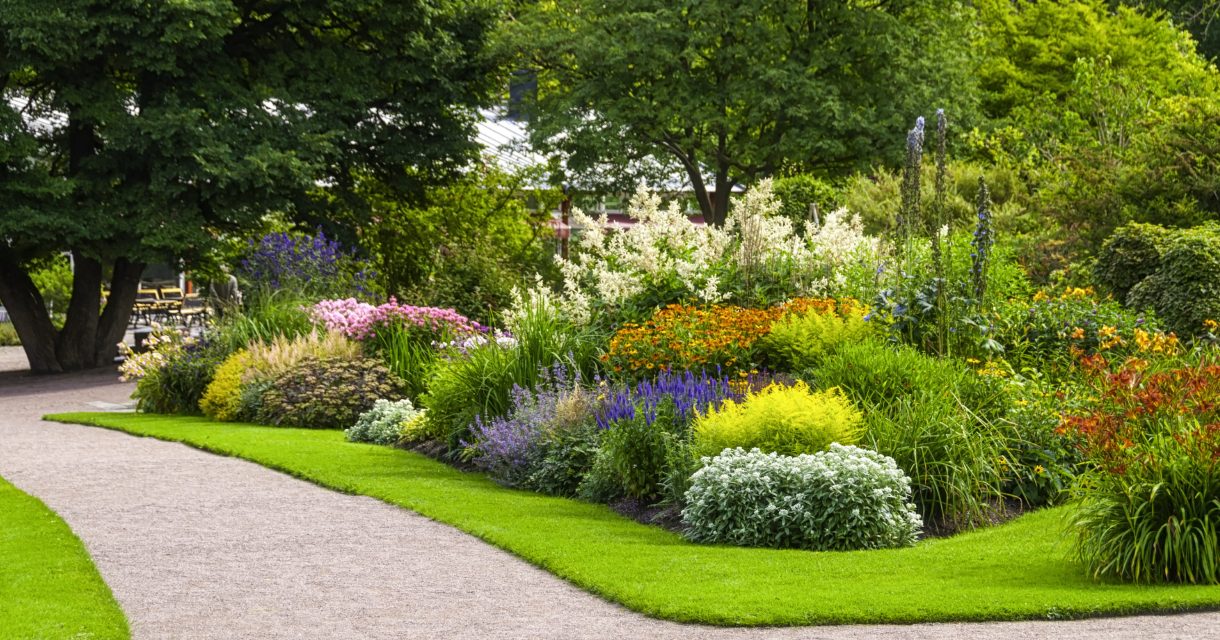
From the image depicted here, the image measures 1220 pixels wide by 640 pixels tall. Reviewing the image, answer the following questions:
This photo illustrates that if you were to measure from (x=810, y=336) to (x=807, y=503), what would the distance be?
293 centimetres

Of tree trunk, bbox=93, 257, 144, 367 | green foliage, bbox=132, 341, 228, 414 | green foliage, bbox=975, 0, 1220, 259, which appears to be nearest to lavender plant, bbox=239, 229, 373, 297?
green foliage, bbox=132, 341, 228, 414

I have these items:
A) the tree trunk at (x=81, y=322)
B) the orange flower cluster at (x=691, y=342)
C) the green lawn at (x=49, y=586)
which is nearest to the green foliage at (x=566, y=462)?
the orange flower cluster at (x=691, y=342)

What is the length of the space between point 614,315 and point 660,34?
46.2 feet

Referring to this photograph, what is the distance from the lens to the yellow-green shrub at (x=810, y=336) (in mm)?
11297

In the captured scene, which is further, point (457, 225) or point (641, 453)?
point (457, 225)

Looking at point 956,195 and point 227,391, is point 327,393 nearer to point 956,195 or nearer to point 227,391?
point 227,391

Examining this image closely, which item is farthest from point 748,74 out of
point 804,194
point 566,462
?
point 566,462

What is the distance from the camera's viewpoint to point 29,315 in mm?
23984

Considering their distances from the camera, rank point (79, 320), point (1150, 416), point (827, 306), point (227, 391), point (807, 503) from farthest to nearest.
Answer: point (79, 320)
point (227, 391)
point (827, 306)
point (807, 503)
point (1150, 416)

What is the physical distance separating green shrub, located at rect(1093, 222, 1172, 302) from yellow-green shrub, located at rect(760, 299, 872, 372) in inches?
148

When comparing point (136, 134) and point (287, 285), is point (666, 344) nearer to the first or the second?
point (287, 285)

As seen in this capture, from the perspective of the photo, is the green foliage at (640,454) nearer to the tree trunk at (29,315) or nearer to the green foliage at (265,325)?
the green foliage at (265,325)

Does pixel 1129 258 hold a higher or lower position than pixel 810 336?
higher

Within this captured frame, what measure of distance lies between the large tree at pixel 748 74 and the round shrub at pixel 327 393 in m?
11.3
